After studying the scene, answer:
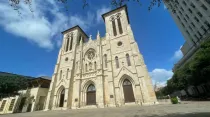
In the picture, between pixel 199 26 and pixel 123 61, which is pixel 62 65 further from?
pixel 199 26

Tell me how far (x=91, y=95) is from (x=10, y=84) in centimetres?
1585

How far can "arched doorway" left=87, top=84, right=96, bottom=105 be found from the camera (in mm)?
20366

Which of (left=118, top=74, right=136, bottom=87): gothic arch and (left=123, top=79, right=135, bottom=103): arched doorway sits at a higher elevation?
(left=118, top=74, right=136, bottom=87): gothic arch

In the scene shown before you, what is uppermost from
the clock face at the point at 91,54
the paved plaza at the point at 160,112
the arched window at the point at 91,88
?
the clock face at the point at 91,54

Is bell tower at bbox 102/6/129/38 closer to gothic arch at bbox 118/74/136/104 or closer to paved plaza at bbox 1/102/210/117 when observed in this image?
gothic arch at bbox 118/74/136/104

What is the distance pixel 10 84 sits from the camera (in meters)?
21.1

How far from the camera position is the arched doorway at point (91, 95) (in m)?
20.4

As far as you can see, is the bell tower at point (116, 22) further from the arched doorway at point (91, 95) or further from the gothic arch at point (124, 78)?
the arched doorway at point (91, 95)

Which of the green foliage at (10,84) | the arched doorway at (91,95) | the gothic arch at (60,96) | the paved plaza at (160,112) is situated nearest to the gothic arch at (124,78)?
the arched doorway at (91,95)

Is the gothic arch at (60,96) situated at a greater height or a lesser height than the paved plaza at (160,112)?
greater

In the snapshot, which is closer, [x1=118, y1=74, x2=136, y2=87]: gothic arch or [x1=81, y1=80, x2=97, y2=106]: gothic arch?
[x1=118, y1=74, x2=136, y2=87]: gothic arch

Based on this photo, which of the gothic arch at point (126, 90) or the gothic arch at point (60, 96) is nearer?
the gothic arch at point (126, 90)

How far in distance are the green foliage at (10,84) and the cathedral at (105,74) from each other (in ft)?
20.8

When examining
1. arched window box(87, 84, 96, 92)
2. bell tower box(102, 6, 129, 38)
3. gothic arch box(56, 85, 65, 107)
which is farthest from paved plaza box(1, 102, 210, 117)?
bell tower box(102, 6, 129, 38)
